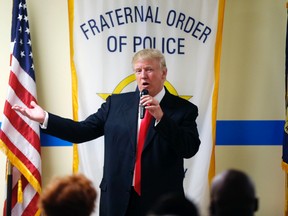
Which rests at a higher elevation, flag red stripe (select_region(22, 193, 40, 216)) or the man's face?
the man's face

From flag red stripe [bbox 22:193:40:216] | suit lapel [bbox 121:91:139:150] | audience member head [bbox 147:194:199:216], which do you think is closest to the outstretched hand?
suit lapel [bbox 121:91:139:150]

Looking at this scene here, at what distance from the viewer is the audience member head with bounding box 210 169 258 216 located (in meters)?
1.07

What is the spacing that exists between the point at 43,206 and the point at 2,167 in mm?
2581

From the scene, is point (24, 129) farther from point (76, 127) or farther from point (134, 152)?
point (134, 152)

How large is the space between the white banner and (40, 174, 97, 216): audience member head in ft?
7.18

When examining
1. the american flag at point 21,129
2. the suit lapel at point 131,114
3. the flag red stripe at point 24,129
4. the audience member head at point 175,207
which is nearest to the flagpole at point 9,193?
the american flag at point 21,129

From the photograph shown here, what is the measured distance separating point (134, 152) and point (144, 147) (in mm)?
59

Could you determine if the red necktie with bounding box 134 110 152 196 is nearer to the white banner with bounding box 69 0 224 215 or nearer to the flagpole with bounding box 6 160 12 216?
the white banner with bounding box 69 0 224 215

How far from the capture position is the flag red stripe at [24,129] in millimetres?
3381

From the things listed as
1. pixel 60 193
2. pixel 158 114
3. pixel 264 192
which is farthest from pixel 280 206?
pixel 60 193

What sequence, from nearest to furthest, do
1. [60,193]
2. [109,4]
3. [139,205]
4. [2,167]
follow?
[60,193], [139,205], [109,4], [2,167]

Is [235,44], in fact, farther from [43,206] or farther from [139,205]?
[43,206]

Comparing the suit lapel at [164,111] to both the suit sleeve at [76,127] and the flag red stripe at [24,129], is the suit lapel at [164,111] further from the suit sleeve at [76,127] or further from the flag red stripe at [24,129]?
the flag red stripe at [24,129]

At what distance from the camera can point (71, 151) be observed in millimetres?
3645
